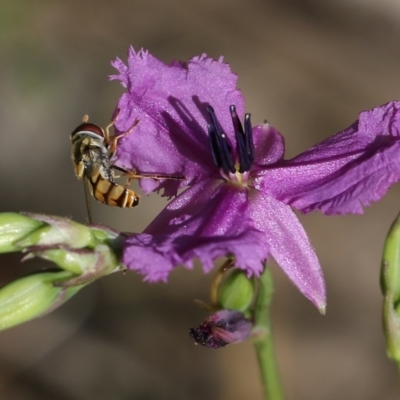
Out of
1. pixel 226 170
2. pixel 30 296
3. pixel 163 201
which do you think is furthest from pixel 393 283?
pixel 163 201

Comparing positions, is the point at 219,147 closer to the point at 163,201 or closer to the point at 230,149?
A: the point at 230,149

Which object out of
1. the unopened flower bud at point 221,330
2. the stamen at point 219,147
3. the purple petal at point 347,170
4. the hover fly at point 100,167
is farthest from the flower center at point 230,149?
the unopened flower bud at point 221,330

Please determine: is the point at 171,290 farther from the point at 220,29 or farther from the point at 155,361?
the point at 220,29

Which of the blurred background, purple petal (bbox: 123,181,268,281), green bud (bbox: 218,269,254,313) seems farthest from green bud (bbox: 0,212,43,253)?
the blurred background

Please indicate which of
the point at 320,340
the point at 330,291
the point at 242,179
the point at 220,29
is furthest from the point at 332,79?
the point at 242,179

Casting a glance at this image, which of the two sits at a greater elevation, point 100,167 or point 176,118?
point 176,118

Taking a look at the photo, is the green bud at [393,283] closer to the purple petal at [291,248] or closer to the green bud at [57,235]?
the purple petal at [291,248]

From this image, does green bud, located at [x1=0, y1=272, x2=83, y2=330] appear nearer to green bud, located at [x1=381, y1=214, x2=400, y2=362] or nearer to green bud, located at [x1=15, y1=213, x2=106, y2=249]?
green bud, located at [x1=15, y1=213, x2=106, y2=249]
